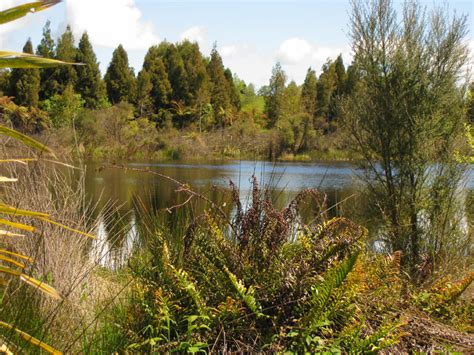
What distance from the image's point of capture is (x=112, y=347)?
2412 millimetres

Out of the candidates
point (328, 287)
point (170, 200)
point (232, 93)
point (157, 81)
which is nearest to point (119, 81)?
point (157, 81)

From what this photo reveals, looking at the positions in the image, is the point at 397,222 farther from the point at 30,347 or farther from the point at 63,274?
the point at 30,347

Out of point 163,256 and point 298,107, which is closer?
point 163,256

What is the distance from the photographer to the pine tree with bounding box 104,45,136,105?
44188mm

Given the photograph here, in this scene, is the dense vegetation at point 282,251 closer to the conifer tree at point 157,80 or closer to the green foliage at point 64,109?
the green foliage at point 64,109

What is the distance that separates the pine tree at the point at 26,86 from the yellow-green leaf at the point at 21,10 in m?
33.9

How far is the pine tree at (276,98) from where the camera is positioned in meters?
51.2

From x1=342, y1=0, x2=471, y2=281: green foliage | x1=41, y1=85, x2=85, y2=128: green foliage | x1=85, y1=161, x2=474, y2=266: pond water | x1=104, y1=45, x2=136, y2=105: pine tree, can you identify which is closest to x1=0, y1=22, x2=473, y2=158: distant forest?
x1=104, y1=45, x2=136, y2=105: pine tree

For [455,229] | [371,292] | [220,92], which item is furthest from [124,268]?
[220,92]

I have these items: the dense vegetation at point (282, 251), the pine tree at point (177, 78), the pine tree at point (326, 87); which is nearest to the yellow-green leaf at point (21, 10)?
the dense vegetation at point (282, 251)

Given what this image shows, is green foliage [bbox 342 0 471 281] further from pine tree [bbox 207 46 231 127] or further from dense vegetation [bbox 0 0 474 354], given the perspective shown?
pine tree [bbox 207 46 231 127]

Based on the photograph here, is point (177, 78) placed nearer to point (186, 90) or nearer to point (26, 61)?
point (186, 90)

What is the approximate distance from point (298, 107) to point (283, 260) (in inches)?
1948

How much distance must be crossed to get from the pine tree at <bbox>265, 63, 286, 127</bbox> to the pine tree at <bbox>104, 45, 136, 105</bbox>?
47.2 feet
